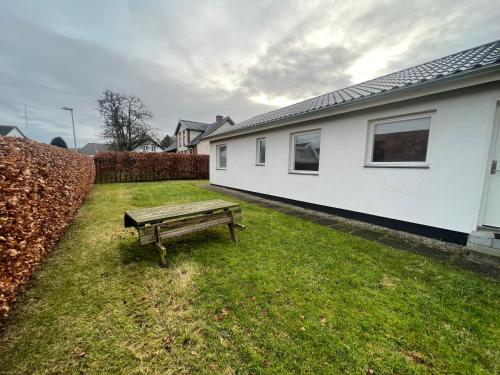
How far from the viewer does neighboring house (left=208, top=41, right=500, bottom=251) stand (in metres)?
3.57

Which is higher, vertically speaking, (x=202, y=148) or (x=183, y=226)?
(x=202, y=148)

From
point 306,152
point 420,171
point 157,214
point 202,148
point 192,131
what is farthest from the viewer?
point 192,131

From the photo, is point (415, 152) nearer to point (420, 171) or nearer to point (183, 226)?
point (420, 171)

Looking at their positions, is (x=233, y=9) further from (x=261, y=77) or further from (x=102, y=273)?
(x=102, y=273)

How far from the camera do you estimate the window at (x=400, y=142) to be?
428 cm

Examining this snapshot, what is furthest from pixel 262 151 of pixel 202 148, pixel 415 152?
pixel 202 148

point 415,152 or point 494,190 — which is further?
point 415,152

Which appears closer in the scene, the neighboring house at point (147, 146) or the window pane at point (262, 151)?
the window pane at point (262, 151)

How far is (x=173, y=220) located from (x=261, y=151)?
6024 mm

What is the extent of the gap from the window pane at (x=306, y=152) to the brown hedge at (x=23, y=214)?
628 centimetres

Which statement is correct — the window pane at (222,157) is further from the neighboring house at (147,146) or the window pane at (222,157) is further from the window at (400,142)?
the neighboring house at (147,146)

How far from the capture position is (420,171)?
13.9 ft

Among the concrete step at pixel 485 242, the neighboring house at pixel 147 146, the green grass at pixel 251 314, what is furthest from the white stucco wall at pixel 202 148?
the concrete step at pixel 485 242

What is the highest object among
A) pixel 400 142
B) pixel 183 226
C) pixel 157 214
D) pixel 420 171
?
pixel 400 142
